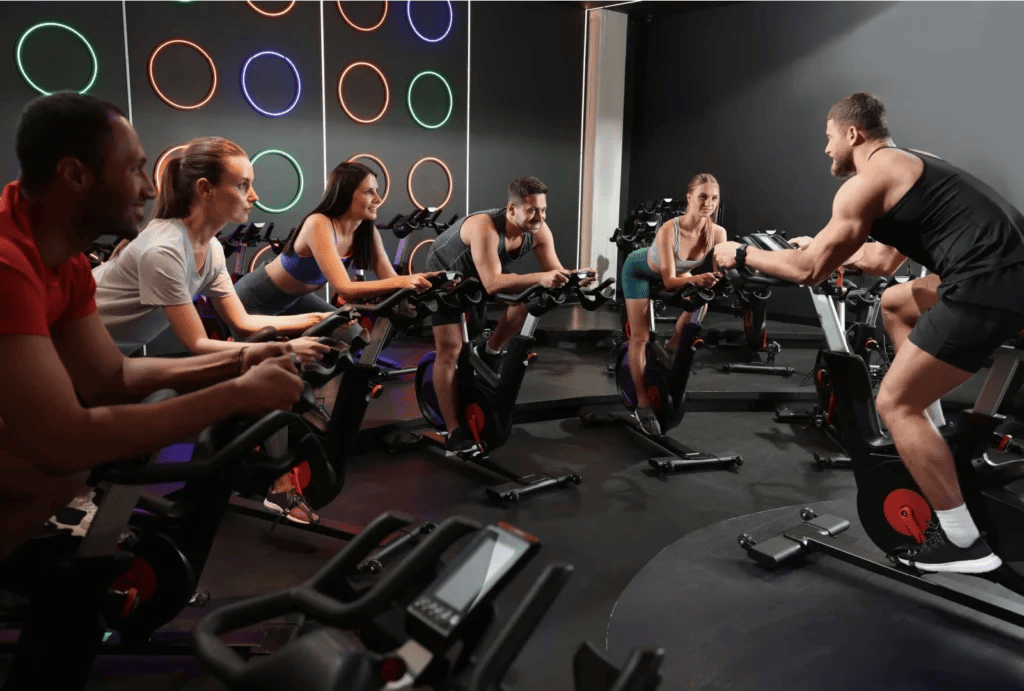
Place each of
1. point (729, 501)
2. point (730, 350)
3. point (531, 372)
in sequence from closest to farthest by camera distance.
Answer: point (729, 501) < point (531, 372) < point (730, 350)

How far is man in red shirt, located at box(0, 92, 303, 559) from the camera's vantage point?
3.84 feet

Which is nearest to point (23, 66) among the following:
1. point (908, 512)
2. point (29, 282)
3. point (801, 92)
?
point (29, 282)

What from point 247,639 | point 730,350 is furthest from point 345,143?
point 247,639

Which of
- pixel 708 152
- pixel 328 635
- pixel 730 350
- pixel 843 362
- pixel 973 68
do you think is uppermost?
pixel 973 68

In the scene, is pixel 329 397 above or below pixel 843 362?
below

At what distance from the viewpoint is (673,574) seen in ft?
8.72

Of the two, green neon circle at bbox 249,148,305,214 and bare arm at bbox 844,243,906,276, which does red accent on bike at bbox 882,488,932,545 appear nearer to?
bare arm at bbox 844,243,906,276

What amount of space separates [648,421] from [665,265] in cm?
96

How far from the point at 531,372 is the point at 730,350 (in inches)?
85.6

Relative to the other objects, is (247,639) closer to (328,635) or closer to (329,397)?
(328,635)

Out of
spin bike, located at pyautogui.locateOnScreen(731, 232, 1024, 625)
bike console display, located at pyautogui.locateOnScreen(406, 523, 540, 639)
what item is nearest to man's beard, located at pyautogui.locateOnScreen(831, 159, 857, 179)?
spin bike, located at pyautogui.locateOnScreen(731, 232, 1024, 625)

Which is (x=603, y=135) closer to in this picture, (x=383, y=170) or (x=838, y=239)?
(x=383, y=170)

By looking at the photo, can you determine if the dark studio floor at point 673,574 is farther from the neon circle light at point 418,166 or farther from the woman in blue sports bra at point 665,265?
the neon circle light at point 418,166

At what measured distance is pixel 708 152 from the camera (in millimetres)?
8641
